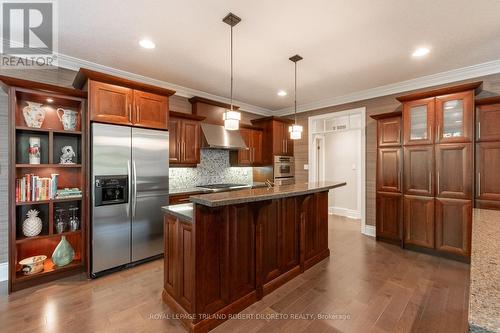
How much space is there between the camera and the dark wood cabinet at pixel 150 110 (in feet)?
10.5

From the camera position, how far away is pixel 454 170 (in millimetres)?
3332

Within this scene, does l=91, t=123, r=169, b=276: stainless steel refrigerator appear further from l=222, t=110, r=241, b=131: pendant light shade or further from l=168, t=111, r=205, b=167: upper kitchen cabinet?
l=222, t=110, r=241, b=131: pendant light shade

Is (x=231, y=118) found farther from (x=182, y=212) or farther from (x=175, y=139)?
(x=175, y=139)

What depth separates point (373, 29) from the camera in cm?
252

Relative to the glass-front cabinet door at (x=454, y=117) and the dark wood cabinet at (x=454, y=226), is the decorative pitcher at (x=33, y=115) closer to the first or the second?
the glass-front cabinet door at (x=454, y=117)

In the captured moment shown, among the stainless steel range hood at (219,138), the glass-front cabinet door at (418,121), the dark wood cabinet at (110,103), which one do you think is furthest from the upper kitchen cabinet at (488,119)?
the dark wood cabinet at (110,103)

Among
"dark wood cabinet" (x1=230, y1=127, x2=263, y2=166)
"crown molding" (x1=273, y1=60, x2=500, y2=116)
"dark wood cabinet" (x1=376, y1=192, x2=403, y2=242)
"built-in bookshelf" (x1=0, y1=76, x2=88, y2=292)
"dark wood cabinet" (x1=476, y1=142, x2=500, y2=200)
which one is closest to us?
"built-in bookshelf" (x1=0, y1=76, x2=88, y2=292)

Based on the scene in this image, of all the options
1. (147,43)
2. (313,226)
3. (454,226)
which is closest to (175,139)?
(147,43)

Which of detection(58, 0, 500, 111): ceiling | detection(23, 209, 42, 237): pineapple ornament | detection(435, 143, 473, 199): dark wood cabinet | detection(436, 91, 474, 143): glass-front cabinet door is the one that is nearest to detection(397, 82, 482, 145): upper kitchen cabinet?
detection(436, 91, 474, 143): glass-front cabinet door

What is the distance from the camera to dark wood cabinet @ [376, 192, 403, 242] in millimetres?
3912

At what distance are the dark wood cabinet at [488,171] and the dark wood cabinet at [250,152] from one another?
12.5 feet

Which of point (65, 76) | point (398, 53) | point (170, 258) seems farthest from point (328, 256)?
point (65, 76)

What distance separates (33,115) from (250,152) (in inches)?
146

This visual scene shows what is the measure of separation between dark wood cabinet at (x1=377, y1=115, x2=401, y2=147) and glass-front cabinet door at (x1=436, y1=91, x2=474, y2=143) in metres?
0.56
